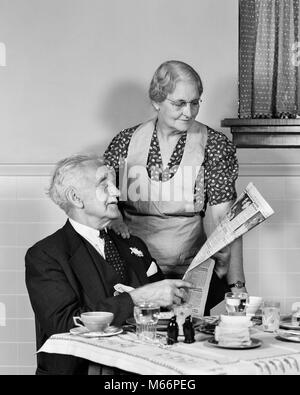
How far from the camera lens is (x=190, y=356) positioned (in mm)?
Answer: 2240

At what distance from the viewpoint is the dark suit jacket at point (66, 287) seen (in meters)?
2.71

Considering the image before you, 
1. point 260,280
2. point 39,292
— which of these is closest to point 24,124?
point 260,280

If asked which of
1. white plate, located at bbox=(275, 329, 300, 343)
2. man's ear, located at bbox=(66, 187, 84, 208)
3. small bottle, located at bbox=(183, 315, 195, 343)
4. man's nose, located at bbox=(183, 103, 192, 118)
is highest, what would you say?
man's nose, located at bbox=(183, 103, 192, 118)

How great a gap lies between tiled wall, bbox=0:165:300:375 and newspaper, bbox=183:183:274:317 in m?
1.39

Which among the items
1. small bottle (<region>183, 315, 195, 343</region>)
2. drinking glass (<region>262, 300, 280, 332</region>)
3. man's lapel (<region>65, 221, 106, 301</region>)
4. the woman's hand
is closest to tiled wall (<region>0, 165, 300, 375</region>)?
the woman's hand

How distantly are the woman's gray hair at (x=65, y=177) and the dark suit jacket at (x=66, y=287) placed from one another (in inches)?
4.6

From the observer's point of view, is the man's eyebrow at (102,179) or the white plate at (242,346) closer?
the white plate at (242,346)

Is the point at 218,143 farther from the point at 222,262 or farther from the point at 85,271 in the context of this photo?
the point at 85,271

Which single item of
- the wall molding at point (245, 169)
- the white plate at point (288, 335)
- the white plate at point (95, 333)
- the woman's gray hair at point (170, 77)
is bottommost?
the white plate at point (288, 335)

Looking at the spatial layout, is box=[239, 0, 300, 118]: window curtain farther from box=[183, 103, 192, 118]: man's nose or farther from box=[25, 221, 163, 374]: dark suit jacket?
box=[25, 221, 163, 374]: dark suit jacket

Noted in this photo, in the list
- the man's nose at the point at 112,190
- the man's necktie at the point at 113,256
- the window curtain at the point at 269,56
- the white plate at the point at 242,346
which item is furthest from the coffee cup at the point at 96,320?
the window curtain at the point at 269,56

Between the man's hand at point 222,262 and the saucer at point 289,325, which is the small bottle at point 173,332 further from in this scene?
the man's hand at point 222,262

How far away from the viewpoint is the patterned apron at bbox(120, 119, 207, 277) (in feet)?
11.7

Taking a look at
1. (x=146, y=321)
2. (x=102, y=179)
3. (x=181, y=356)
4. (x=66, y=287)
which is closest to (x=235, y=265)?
(x=102, y=179)
